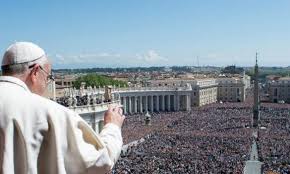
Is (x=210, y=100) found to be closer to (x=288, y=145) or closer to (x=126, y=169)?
(x=288, y=145)

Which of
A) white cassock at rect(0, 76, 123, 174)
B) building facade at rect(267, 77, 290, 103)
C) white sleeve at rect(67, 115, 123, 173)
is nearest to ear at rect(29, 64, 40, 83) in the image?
white cassock at rect(0, 76, 123, 174)

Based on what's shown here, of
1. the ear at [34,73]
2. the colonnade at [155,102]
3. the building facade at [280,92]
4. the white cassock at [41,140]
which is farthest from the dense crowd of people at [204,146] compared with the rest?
the building facade at [280,92]

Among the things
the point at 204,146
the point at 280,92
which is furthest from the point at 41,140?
the point at 280,92

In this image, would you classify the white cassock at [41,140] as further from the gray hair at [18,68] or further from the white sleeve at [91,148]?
the gray hair at [18,68]

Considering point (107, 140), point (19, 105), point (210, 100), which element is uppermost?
point (19, 105)

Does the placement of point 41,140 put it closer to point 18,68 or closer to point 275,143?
point 18,68

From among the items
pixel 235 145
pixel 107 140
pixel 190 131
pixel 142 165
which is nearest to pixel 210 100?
pixel 190 131

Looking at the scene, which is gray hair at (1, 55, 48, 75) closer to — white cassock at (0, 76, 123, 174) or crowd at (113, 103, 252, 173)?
white cassock at (0, 76, 123, 174)

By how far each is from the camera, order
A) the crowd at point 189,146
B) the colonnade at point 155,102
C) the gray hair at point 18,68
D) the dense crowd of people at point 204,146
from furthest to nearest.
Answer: the colonnade at point 155,102 → the dense crowd of people at point 204,146 → the crowd at point 189,146 → the gray hair at point 18,68
